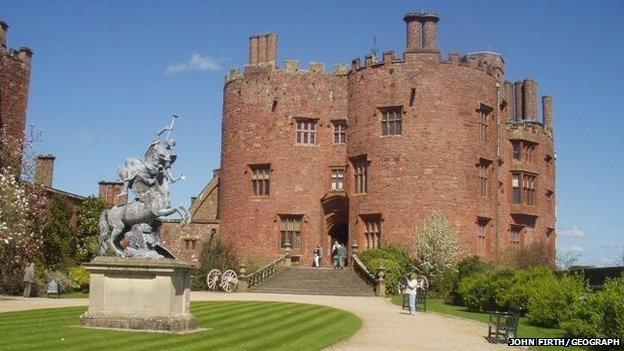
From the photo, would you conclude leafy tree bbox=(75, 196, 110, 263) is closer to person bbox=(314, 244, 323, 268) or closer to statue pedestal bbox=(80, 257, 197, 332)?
person bbox=(314, 244, 323, 268)

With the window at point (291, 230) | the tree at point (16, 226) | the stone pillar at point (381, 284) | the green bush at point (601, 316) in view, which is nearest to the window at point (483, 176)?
the window at point (291, 230)

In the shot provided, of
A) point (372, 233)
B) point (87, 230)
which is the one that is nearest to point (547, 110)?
point (372, 233)

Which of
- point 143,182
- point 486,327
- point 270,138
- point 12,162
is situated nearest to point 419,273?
point 270,138

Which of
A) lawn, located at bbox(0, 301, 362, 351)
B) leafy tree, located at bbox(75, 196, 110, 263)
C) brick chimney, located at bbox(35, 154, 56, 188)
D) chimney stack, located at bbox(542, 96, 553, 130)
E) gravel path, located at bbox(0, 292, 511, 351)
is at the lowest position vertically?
gravel path, located at bbox(0, 292, 511, 351)

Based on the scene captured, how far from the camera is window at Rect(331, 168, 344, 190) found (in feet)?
140

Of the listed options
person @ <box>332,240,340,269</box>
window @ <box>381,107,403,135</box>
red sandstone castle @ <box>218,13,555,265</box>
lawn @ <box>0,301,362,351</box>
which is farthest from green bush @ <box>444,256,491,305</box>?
lawn @ <box>0,301,362,351</box>

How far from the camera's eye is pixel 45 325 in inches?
606

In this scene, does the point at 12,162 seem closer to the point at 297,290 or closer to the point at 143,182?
the point at 297,290

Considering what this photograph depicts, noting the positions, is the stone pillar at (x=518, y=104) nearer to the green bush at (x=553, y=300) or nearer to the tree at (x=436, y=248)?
the tree at (x=436, y=248)

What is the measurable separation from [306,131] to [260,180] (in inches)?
155

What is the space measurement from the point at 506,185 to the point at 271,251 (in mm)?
14770

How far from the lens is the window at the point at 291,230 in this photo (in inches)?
1656

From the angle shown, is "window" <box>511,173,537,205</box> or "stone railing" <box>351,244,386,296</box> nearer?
"stone railing" <box>351,244,386,296</box>

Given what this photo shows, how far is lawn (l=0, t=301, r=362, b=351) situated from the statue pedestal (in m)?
0.50
